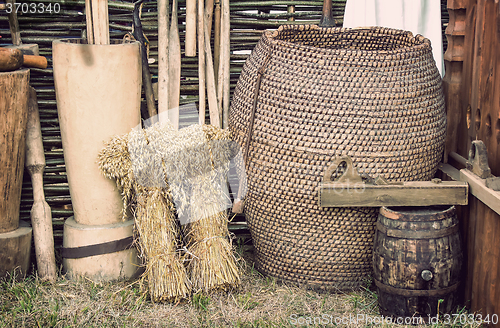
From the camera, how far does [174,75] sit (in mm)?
3441

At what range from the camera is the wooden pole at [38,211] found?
3324 mm

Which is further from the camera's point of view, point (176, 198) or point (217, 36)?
point (217, 36)

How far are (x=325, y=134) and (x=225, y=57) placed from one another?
1013 mm

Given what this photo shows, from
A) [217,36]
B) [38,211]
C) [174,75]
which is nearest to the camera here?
[38,211]

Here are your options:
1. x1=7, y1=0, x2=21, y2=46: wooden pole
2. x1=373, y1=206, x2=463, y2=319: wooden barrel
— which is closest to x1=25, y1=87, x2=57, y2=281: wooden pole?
x1=7, y1=0, x2=21, y2=46: wooden pole

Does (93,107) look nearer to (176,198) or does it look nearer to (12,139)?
(12,139)

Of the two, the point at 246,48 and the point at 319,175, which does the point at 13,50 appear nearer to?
the point at 246,48

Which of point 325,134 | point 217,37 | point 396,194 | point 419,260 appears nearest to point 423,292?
point 419,260

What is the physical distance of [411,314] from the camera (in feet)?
9.11

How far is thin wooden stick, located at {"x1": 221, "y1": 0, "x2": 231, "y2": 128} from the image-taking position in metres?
3.44

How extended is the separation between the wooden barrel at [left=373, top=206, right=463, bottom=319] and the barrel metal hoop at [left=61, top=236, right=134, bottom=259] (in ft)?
4.85

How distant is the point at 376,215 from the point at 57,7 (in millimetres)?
2348

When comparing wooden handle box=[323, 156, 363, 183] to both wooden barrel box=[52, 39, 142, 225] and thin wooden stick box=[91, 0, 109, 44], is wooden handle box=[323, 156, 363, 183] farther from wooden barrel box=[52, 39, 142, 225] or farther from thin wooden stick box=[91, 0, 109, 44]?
thin wooden stick box=[91, 0, 109, 44]

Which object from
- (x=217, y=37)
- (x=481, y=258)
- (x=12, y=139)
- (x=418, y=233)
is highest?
(x=217, y=37)
